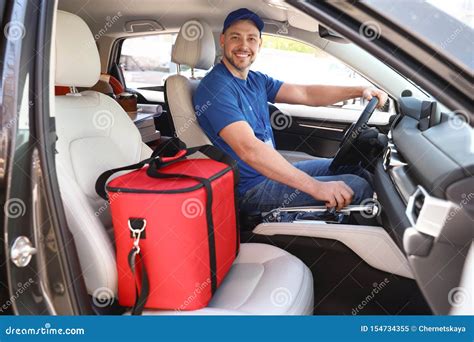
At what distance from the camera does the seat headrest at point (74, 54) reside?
1.29m

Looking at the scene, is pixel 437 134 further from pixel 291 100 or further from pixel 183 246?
pixel 291 100

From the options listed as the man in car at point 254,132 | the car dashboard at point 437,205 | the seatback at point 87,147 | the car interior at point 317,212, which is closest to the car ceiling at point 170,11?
the car interior at point 317,212

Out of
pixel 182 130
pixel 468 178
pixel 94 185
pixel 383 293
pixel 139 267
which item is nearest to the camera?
pixel 468 178

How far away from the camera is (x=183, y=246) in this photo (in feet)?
3.68

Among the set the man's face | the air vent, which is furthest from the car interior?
the man's face

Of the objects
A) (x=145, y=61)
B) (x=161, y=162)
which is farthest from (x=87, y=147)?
(x=145, y=61)

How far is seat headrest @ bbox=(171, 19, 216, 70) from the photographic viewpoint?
2.23 metres

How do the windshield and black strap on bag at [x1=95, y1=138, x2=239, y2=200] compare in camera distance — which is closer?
the windshield

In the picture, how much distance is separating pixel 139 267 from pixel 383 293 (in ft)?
2.62

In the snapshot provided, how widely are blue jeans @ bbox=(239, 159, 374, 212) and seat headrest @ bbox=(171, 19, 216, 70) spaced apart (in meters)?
0.76

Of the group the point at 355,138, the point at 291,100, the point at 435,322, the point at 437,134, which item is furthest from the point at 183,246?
the point at 291,100

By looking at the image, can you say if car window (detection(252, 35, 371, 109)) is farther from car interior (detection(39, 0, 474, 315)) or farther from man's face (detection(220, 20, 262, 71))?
man's face (detection(220, 20, 262, 71))

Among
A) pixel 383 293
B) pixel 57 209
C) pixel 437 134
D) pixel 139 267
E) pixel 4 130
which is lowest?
pixel 383 293

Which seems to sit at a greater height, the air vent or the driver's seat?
the air vent
